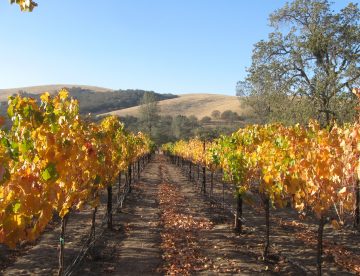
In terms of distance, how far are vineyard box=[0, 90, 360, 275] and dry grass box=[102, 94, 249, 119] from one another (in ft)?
303

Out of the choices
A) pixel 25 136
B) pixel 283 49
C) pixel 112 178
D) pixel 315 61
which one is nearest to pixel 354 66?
pixel 315 61

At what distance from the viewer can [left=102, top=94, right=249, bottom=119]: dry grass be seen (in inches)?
4515

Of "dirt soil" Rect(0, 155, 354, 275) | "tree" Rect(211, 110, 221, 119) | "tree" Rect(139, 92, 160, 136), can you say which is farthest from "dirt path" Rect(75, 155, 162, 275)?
"tree" Rect(211, 110, 221, 119)

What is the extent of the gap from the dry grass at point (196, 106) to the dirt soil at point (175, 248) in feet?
302

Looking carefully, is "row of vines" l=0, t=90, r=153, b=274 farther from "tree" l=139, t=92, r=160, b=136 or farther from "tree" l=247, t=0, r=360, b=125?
"tree" l=139, t=92, r=160, b=136

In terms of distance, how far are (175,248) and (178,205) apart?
6.94m

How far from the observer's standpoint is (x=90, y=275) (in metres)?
8.66

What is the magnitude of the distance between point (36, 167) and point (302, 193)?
4835 millimetres

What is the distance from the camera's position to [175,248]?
10703 millimetres

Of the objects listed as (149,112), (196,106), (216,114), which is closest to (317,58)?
(149,112)

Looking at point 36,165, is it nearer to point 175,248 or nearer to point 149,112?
point 175,248

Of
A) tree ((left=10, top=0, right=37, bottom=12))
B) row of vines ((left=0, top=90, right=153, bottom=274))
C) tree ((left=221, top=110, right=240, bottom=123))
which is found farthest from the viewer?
tree ((left=221, top=110, right=240, bottom=123))

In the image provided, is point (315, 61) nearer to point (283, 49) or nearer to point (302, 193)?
point (283, 49)

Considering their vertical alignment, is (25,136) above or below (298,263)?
above
